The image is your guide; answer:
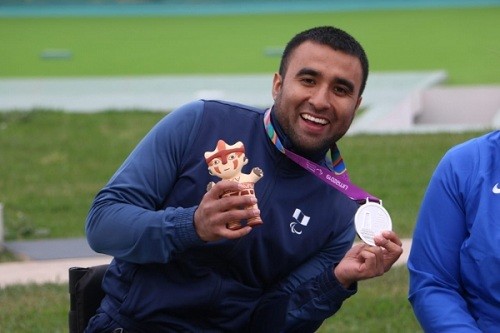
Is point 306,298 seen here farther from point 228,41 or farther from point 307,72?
point 228,41

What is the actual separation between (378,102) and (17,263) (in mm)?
7349

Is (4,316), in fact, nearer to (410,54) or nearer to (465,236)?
(465,236)

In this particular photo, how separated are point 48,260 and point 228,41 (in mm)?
15792

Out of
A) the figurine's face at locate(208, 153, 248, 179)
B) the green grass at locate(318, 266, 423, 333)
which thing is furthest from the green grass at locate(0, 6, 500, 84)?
the figurine's face at locate(208, 153, 248, 179)

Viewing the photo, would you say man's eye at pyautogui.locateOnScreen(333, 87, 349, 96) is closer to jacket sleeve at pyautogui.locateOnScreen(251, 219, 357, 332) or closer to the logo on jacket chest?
the logo on jacket chest

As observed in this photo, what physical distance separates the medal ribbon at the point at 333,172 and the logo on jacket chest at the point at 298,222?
15cm

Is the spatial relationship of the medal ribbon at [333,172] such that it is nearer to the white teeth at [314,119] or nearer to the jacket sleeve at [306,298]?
the white teeth at [314,119]

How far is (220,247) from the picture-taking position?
402cm

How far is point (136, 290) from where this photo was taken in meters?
4.05

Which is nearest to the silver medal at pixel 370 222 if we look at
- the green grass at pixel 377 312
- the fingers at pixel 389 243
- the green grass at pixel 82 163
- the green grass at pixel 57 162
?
the fingers at pixel 389 243

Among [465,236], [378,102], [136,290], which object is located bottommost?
→ [378,102]

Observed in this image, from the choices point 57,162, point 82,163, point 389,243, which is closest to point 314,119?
point 389,243

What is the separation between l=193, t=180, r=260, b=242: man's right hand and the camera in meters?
3.46

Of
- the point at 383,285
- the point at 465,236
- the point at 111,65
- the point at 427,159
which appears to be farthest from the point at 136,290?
the point at 111,65
